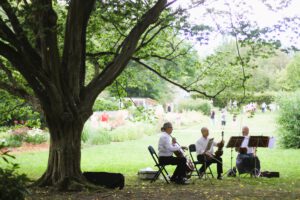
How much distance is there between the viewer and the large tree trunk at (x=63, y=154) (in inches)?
389

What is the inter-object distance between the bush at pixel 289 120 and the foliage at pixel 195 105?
1955 centimetres

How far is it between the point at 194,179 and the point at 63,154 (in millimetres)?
3947

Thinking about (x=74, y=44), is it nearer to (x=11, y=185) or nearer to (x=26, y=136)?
(x=11, y=185)

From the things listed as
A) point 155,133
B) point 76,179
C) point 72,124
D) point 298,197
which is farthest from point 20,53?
point 155,133

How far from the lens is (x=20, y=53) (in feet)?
31.0

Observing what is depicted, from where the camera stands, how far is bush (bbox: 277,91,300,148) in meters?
23.4

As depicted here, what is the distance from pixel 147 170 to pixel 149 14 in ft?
14.0

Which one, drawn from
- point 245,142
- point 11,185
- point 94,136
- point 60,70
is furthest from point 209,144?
point 94,136

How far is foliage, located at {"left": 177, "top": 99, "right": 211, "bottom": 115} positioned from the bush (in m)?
19.5

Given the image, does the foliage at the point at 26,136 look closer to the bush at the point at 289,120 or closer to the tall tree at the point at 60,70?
the bush at the point at 289,120

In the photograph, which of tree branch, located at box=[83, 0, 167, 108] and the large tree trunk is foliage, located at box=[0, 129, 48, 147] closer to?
the large tree trunk

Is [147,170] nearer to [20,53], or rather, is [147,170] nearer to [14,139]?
[20,53]

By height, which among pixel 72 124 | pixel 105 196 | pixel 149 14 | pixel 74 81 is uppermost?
pixel 149 14

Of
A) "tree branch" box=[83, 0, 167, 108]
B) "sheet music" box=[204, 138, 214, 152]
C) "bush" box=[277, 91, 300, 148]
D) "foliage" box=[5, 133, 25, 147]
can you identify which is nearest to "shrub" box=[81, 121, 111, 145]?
"foliage" box=[5, 133, 25, 147]
